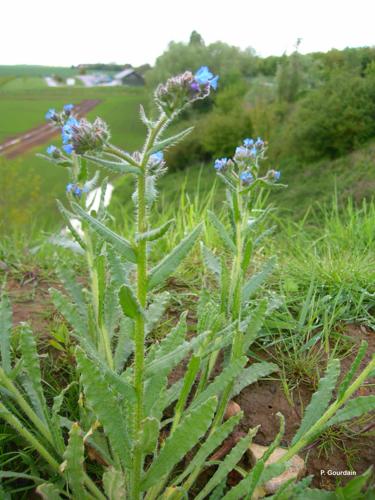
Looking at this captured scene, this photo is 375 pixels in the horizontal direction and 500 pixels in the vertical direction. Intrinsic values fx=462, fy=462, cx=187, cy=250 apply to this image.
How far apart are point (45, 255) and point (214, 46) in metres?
43.2

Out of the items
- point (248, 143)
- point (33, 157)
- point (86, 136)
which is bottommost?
point (33, 157)

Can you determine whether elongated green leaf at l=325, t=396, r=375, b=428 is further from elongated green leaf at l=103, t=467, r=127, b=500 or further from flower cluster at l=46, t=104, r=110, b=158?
flower cluster at l=46, t=104, r=110, b=158

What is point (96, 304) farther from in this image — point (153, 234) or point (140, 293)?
point (153, 234)

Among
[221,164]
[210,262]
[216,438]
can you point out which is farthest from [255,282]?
[216,438]

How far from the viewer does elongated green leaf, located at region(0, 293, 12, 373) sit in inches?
64.7

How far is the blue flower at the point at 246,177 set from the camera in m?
2.17

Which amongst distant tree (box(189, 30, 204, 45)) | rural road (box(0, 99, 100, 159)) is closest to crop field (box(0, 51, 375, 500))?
rural road (box(0, 99, 100, 159))

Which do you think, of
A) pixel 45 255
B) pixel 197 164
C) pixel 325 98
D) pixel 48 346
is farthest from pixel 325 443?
pixel 197 164

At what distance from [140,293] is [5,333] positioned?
2.41 feet

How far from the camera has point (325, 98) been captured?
27000 millimetres

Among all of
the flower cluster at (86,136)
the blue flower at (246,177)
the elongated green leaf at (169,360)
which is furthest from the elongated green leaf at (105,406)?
the blue flower at (246,177)

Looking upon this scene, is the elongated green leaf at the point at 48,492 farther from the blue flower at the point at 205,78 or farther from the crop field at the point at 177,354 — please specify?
the blue flower at the point at 205,78

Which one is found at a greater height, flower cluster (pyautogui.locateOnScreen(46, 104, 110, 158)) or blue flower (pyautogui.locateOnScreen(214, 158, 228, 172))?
flower cluster (pyautogui.locateOnScreen(46, 104, 110, 158))

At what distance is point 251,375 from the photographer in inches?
68.8
